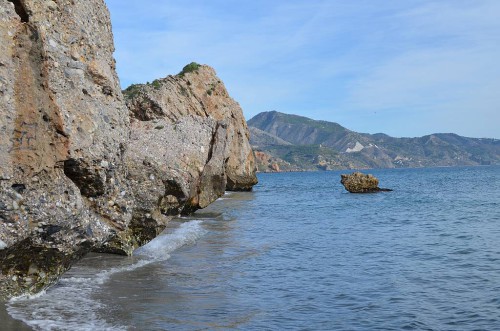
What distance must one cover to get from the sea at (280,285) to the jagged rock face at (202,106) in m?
11.4

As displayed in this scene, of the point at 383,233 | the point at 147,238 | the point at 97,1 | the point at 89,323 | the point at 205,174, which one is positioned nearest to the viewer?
the point at 89,323

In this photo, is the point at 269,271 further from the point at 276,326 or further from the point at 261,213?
the point at 261,213

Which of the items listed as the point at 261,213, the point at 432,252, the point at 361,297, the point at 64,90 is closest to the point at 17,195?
the point at 64,90

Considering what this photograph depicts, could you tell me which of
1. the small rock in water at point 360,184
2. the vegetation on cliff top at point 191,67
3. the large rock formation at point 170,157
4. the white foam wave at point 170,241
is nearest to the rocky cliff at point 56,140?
the large rock formation at point 170,157

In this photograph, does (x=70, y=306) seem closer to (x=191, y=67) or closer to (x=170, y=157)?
(x=170, y=157)

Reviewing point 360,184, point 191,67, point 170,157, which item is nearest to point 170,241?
point 170,157

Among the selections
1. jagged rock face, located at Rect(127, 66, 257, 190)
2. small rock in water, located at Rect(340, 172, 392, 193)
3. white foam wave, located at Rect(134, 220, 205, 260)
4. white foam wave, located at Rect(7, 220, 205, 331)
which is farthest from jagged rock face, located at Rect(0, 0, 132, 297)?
small rock in water, located at Rect(340, 172, 392, 193)

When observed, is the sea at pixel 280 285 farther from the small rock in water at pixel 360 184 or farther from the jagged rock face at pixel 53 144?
the small rock in water at pixel 360 184

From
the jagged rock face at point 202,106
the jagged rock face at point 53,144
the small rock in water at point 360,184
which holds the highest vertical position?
the jagged rock face at point 202,106

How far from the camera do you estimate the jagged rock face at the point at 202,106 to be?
36.6 meters

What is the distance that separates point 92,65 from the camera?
12.5 meters

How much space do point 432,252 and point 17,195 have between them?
1566 cm

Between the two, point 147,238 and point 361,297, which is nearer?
point 361,297

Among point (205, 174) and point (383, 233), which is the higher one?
point (205, 174)
